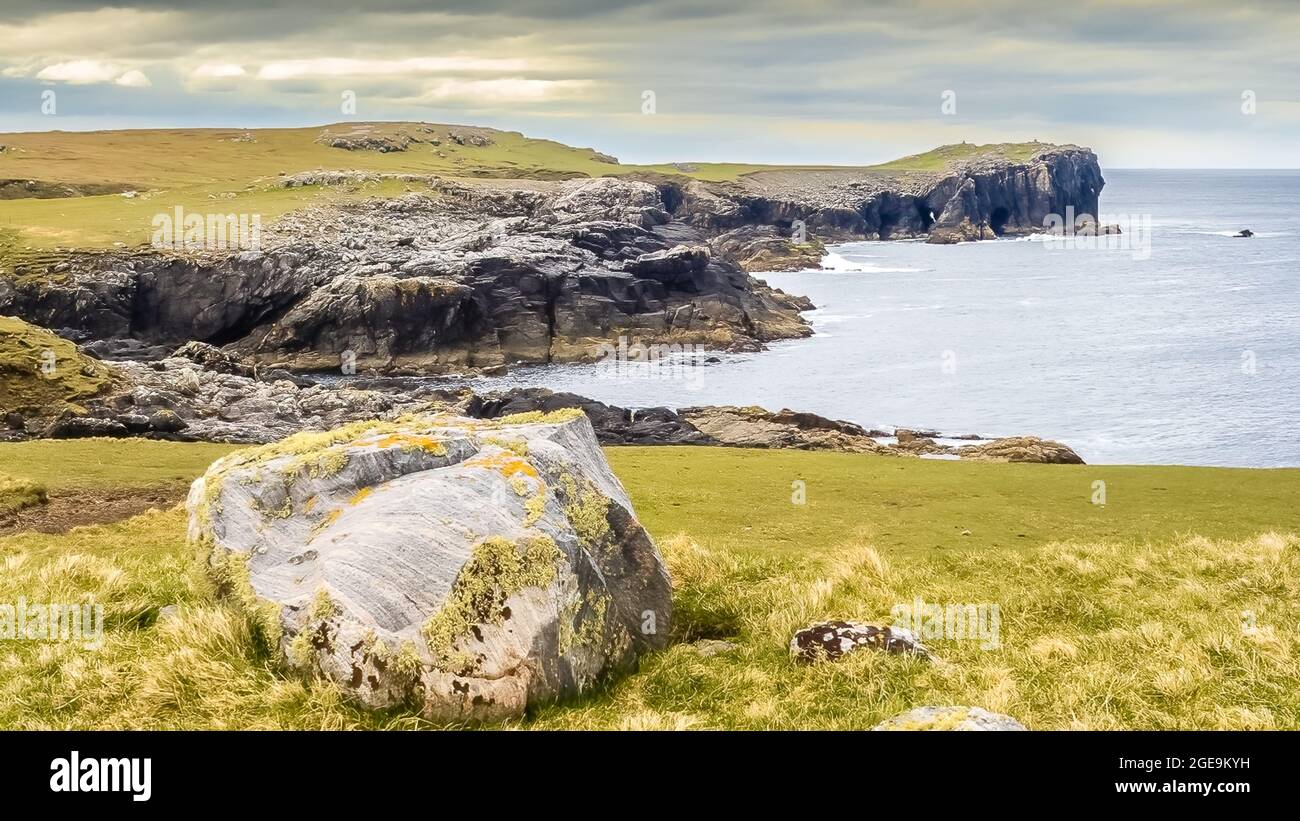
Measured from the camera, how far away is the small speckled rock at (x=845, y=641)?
10.4 metres

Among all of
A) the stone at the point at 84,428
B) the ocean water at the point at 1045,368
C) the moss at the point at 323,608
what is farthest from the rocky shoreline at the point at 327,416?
the moss at the point at 323,608

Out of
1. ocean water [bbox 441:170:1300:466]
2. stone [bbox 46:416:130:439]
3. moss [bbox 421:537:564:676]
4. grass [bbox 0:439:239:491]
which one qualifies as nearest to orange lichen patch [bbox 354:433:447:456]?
moss [bbox 421:537:564:676]

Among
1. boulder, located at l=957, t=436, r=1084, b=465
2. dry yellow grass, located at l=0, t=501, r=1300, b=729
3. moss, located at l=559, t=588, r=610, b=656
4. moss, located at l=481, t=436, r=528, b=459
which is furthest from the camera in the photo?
boulder, located at l=957, t=436, r=1084, b=465

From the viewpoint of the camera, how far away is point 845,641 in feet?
34.6

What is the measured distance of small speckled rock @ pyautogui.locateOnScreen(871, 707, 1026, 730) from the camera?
23.5 ft

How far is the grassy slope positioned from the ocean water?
4729 cm

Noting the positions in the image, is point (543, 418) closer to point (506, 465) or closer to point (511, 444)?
point (511, 444)

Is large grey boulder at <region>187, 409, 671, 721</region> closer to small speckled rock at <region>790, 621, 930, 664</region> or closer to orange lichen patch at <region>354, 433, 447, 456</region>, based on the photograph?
orange lichen patch at <region>354, 433, 447, 456</region>

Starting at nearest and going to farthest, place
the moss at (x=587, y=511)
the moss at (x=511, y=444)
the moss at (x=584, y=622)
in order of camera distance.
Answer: the moss at (x=584, y=622)
the moss at (x=587, y=511)
the moss at (x=511, y=444)

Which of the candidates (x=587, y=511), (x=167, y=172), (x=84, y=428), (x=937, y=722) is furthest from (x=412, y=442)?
(x=167, y=172)

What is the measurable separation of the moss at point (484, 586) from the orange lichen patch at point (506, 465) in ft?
3.17

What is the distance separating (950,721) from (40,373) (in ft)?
168

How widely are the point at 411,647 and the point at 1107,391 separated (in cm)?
7316

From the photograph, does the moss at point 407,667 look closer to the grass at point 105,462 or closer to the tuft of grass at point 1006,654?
the tuft of grass at point 1006,654
